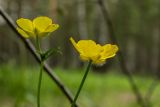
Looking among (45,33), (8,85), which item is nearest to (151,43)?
(8,85)

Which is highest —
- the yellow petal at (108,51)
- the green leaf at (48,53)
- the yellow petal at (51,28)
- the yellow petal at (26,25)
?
the yellow petal at (26,25)

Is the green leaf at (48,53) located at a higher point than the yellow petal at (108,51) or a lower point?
higher

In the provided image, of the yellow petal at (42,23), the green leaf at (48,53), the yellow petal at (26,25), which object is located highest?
the yellow petal at (26,25)

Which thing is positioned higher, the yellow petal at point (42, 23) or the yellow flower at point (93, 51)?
the yellow petal at point (42, 23)

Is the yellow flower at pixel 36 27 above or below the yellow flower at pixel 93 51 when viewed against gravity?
above

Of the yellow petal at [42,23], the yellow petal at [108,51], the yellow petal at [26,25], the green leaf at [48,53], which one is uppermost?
the yellow petal at [26,25]
